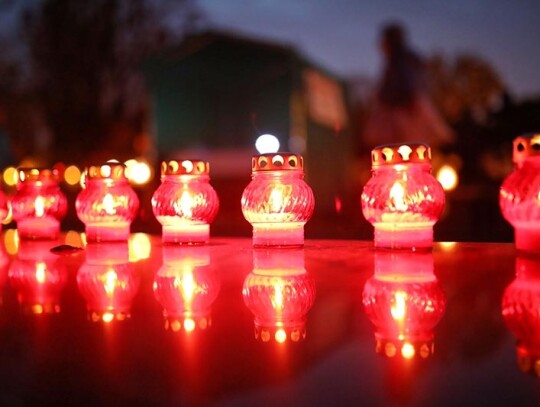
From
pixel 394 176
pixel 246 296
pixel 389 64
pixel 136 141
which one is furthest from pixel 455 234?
pixel 136 141

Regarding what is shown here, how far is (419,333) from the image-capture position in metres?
0.67

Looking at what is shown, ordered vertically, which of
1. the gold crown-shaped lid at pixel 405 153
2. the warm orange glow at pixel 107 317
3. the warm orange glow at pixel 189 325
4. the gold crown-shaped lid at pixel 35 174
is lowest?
the warm orange glow at pixel 107 317

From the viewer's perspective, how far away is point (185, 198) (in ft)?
5.56

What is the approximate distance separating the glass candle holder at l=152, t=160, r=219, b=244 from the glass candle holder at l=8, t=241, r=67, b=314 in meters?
0.32

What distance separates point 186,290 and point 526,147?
795 mm

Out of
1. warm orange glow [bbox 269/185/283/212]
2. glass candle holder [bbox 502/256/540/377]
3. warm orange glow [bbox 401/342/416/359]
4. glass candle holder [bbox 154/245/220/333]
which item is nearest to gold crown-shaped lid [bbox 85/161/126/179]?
glass candle holder [bbox 154/245/220/333]

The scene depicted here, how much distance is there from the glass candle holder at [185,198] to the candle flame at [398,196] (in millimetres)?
545

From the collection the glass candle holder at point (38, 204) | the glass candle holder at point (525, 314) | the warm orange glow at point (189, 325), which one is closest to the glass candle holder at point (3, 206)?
the glass candle holder at point (38, 204)

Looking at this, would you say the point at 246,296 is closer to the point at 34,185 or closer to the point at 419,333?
the point at 419,333

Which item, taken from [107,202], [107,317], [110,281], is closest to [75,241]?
[107,202]

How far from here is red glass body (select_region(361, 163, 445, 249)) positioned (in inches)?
55.3

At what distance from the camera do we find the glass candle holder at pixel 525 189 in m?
1.30

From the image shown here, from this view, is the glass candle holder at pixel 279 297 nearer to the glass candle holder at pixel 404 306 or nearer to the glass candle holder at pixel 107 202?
the glass candle holder at pixel 404 306

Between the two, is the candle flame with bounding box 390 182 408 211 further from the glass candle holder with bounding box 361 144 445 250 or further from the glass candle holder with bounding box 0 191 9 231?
the glass candle holder with bounding box 0 191 9 231
